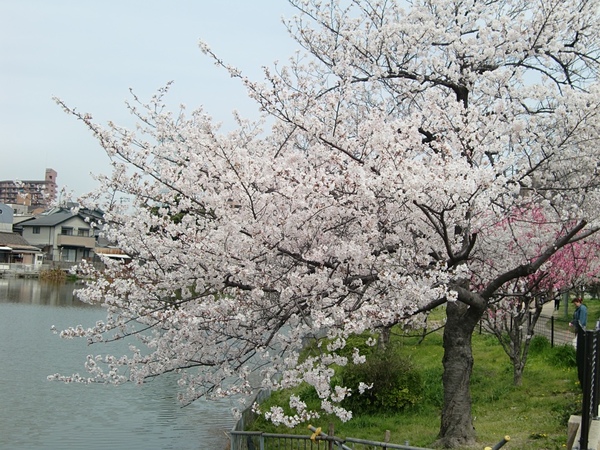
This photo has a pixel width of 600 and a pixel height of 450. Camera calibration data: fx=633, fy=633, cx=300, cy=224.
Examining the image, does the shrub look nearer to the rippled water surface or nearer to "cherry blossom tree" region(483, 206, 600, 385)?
the rippled water surface

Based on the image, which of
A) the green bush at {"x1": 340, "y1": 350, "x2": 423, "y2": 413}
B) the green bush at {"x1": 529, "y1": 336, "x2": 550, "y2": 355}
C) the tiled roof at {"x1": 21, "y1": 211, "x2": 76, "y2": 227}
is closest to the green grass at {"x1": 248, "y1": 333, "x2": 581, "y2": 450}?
the green bush at {"x1": 529, "y1": 336, "x2": 550, "y2": 355}

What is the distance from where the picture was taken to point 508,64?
30.1 ft

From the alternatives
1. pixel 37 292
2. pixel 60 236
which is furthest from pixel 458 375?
pixel 60 236

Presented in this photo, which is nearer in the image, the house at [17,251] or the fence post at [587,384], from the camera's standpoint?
the fence post at [587,384]

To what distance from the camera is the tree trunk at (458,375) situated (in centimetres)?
862

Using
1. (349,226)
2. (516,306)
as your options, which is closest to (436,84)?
(349,226)

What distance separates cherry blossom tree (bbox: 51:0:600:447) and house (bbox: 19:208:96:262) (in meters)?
59.1

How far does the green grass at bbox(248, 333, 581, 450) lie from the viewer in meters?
9.21

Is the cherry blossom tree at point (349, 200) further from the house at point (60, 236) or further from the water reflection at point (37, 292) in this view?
Answer: the house at point (60, 236)

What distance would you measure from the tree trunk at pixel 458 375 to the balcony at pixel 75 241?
59.5m

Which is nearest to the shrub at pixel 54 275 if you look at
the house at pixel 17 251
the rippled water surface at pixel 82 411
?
the house at pixel 17 251

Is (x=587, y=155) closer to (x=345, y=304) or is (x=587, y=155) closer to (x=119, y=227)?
(x=345, y=304)

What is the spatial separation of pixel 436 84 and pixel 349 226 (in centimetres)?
325

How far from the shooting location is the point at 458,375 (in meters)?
8.74
